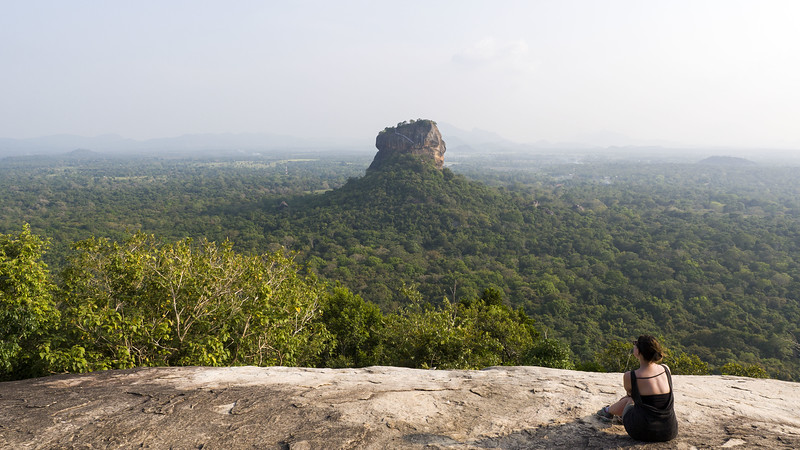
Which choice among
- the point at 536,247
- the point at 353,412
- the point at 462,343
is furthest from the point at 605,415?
the point at 536,247

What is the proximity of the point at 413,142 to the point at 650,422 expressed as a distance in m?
78.1

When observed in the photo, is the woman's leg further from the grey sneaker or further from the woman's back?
the woman's back

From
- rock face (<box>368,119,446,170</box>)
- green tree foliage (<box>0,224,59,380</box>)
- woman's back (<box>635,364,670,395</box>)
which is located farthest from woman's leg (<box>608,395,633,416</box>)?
rock face (<box>368,119,446,170</box>)

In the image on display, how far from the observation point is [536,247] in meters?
58.5

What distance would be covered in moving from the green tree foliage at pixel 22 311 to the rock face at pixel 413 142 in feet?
238

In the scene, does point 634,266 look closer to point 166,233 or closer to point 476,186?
point 476,186

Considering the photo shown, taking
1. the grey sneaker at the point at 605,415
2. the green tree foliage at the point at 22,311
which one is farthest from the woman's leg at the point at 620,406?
the green tree foliage at the point at 22,311

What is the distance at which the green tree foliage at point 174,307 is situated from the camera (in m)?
8.52

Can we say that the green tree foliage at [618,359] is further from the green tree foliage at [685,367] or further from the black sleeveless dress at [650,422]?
the black sleeveless dress at [650,422]

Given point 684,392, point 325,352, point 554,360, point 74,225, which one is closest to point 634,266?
point 554,360

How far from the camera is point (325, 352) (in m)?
17.1

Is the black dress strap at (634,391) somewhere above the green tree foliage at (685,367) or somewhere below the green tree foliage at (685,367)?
above

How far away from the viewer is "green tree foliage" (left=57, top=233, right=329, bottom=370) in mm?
8523

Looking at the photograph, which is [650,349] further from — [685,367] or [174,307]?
[685,367]
